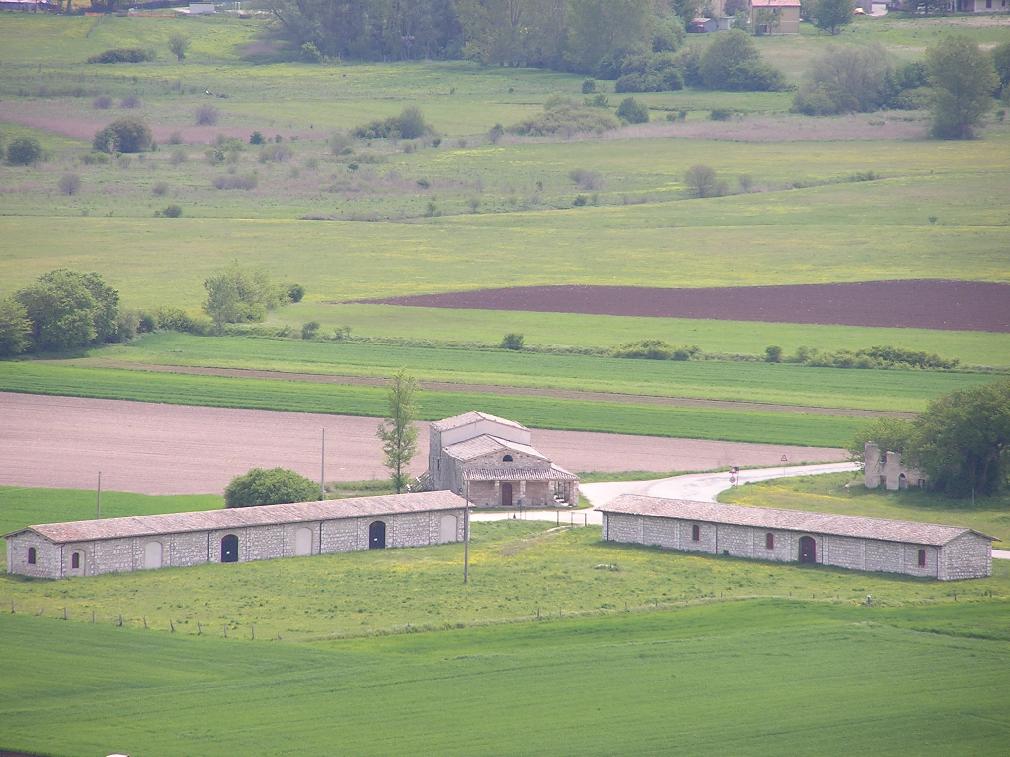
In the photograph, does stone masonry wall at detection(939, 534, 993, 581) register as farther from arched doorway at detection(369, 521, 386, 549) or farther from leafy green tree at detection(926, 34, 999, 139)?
leafy green tree at detection(926, 34, 999, 139)

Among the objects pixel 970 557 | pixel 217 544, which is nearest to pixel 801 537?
pixel 970 557

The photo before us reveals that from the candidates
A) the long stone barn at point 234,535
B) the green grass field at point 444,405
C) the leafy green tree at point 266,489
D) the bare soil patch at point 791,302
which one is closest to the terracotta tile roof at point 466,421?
the long stone barn at point 234,535

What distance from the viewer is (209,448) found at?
286ft

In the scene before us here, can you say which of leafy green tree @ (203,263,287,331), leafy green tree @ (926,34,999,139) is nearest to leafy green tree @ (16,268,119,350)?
leafy green tree @ (203,263,287,331)

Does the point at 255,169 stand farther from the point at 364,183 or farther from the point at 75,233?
the point at 75,233

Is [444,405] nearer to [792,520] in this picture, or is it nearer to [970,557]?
[792,520]

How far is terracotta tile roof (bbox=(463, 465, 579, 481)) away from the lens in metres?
79.9

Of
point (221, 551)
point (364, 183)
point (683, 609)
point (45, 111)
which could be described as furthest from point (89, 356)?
point (45, 111)

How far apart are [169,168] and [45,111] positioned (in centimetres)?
2311

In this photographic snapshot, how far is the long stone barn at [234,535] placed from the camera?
219 ft

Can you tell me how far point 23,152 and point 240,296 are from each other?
211 ft

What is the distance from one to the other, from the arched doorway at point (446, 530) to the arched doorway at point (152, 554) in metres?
10.9

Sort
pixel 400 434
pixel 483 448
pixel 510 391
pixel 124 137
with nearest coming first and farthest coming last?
pixel 483 448 < pixel 400 434 < pixel 510 391 < pixel 124 137

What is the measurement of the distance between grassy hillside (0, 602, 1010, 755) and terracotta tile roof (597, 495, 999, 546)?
24.5ft
